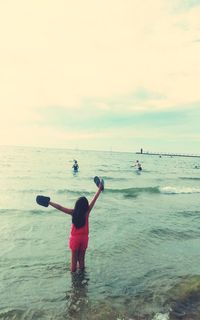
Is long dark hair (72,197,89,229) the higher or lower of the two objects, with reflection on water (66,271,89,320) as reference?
higher

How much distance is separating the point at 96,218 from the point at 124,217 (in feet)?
4.93

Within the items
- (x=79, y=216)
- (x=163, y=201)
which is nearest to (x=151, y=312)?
(x=79, y=216)

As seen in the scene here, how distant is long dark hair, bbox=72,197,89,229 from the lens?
7633 millimetres

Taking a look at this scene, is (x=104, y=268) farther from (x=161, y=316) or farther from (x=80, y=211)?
(x=161, y=316)

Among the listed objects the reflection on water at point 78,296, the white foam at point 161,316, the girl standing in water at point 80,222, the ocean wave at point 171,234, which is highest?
the girl standing in water at point 80,222

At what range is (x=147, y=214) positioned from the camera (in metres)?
18.4

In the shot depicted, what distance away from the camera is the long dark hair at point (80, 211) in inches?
301

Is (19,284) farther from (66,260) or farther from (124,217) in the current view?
(124,217)

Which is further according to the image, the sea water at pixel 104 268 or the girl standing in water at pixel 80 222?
the girl standing in water at pixel 80 222

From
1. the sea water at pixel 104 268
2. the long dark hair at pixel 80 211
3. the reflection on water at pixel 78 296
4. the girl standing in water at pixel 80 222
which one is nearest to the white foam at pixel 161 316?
the sea water at pixel 104 268

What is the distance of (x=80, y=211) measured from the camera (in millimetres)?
7742

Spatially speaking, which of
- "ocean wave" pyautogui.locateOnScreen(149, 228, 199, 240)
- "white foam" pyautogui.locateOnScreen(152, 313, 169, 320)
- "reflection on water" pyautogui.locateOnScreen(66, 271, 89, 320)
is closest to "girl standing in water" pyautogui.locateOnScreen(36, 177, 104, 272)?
"reflection on water" pyautogui.locateOnScreen(66, 271, 89, 320)

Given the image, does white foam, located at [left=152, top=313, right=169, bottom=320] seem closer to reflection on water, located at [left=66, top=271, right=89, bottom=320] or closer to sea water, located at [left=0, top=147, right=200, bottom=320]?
sea water, located at [left=0, top=147, right=200, bottom=320]

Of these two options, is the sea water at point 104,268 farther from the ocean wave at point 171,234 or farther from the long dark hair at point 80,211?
the long dark hair at point 80,211
